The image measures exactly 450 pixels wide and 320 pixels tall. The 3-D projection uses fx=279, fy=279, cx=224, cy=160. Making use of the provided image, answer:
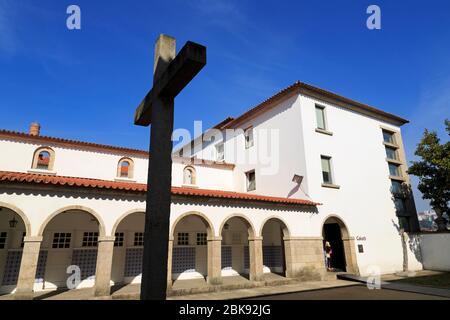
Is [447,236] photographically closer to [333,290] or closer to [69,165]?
[333,290]

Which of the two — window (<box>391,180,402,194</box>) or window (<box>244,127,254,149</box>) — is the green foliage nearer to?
window (<box>391,180,402,194</box>)

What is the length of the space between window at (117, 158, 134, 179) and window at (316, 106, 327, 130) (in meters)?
12.8

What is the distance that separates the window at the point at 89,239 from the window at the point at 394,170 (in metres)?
20.8

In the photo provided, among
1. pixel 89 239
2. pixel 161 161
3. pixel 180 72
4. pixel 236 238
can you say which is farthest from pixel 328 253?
pixel 180 72

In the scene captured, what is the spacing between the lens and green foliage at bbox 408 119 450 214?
17.9 metres

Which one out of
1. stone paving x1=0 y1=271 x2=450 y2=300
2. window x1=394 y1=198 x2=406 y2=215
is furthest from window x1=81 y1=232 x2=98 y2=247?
window x1=394 y1=198 x2=406 y2=215

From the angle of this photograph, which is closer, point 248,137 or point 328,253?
point 328,253

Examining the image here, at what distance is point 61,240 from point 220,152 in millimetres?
15396

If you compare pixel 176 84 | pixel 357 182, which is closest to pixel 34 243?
pixel 176 84

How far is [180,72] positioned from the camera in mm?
2793

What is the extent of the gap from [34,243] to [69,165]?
832 centimetres

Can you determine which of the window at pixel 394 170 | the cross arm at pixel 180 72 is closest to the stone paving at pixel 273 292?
the cross arm at pixel 180 72

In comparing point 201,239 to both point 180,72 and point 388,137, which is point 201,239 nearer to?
point 180,72
